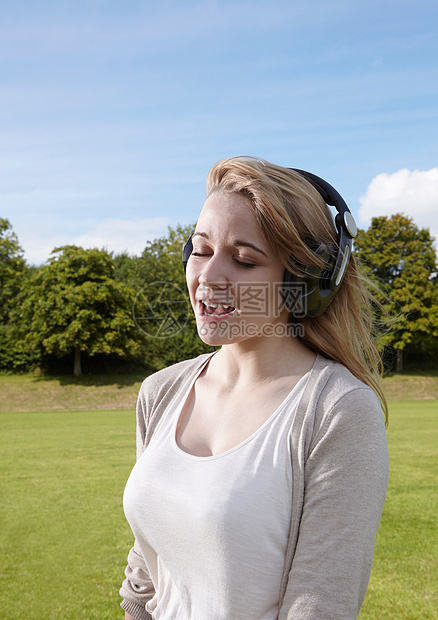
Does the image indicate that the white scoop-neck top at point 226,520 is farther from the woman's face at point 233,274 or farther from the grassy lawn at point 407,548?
the grassy lawn at point 407,548

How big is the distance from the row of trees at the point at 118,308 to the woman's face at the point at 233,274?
27513mm

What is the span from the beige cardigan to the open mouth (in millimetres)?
363

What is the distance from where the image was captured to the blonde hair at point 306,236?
155 centimetres

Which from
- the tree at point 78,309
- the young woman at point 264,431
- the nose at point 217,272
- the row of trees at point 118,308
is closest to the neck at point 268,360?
the young woman at point 264,431

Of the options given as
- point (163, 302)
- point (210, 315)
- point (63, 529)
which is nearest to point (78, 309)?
point (163, 302)

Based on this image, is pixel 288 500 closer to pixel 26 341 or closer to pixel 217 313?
pixel 217 313

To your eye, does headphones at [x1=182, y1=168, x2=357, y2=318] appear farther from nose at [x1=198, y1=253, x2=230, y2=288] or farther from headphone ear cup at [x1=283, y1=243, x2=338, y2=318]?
nose at [x1=198, y1=253, x2=230, y2=288]

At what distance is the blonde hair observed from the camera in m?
1.55

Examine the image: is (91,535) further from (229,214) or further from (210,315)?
(229,214)

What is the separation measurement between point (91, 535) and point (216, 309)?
18.4 feet

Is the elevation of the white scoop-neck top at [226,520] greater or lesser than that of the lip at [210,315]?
lesser

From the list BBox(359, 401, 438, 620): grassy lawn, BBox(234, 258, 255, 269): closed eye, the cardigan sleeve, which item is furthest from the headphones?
BBox(359, 401, 438, 620): grassy lawn

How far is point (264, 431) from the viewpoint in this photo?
1.51 meters

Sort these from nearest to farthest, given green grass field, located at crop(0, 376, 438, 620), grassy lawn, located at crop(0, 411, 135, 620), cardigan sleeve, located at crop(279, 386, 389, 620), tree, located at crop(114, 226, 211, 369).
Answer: cardigan sleeve, located at crop(279, 386, 389, 620) → green grass field, located at crop(0, 376, 438, 620) → grassy lawn, located at crop(0, 411, 135, 620) → tree, located at crop(114, 226, 211, 369)
